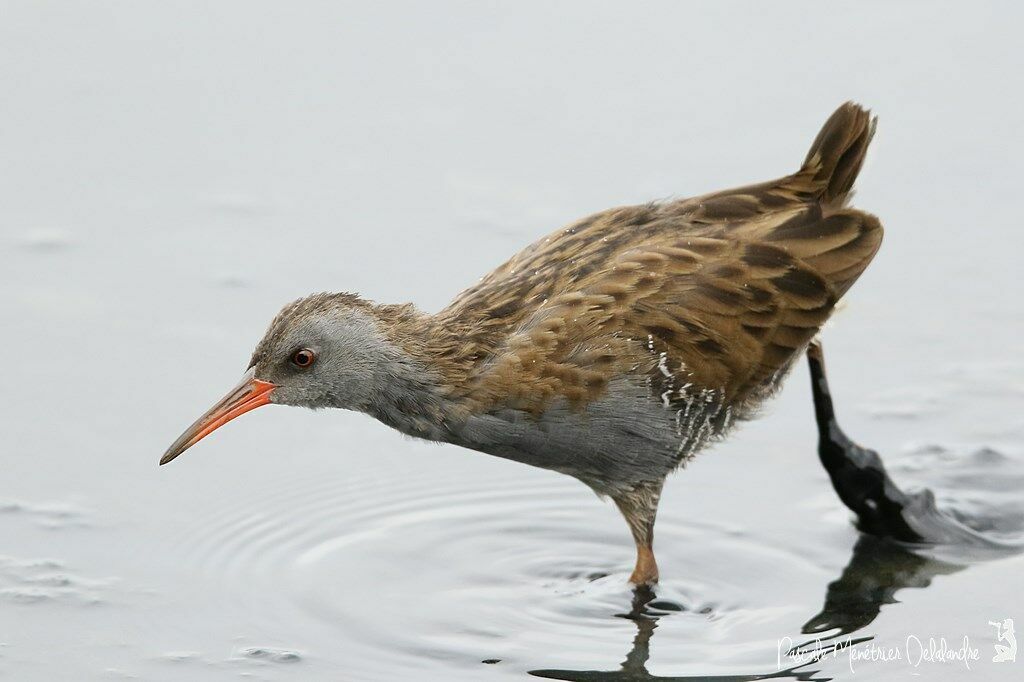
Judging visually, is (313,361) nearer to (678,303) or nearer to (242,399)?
(242,399)

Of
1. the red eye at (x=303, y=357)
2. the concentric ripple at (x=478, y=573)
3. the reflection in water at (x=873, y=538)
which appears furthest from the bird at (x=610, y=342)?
the reflection in water at (x=873, y=538)

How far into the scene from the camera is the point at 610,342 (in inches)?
322

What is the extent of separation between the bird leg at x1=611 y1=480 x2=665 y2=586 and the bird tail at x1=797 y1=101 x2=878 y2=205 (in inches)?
61.1

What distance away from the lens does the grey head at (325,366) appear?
801 cm

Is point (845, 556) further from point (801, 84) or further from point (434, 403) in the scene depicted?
point (801, 84)

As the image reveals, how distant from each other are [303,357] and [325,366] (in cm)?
10

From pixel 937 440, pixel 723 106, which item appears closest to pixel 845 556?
pixel 937 440

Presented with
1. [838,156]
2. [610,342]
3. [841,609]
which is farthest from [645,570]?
[838,156]

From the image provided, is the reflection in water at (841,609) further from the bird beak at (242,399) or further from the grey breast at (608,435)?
the bird beak at (242,399)

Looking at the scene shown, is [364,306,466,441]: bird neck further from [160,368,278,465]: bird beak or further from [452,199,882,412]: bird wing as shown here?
[160,368,278,465]: bird beak

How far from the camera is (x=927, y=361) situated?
1009 centimetres

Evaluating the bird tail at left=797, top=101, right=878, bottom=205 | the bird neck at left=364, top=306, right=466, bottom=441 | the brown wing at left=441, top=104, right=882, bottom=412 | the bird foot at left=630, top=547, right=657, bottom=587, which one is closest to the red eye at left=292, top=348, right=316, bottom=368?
the bird neck at left=364, top=306, right=466, bottom=441

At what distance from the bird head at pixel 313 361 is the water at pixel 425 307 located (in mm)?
835

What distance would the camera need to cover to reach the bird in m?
8.08
